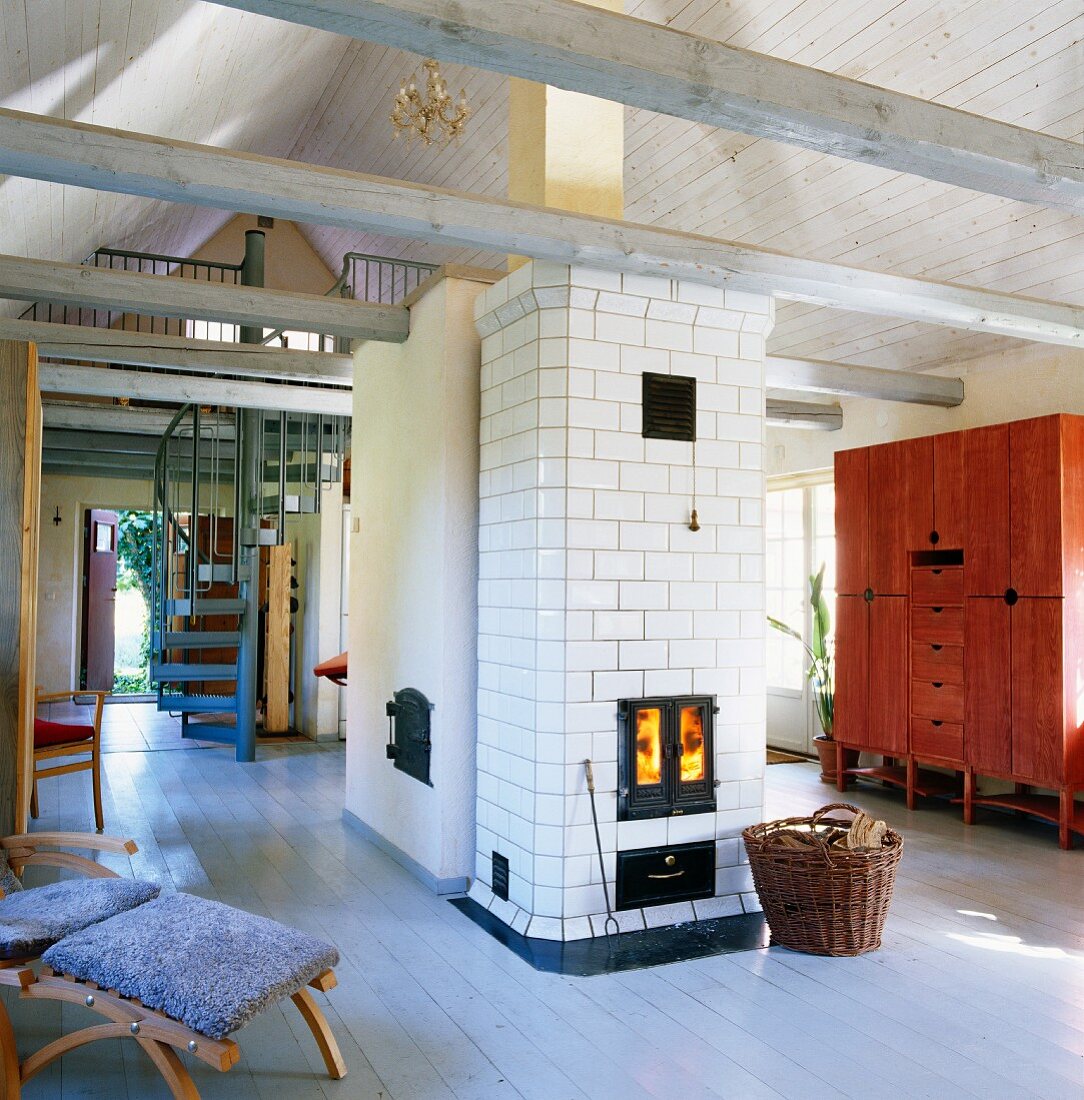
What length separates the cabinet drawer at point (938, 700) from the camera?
541cm

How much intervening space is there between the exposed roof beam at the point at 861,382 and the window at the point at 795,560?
1.54 meters

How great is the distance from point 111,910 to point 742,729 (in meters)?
2.37

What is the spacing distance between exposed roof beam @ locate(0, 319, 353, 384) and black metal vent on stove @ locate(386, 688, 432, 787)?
7.16 feet

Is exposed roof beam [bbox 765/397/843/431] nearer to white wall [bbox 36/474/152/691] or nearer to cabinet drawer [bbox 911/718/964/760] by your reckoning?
cabinet drawer [bbox 911/718/964/760]

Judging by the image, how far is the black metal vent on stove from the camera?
168 inches

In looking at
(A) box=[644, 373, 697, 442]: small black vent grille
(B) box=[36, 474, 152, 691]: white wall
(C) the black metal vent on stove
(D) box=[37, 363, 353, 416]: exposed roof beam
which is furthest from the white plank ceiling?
(B) box=[36, 474, 152, 691]: white wall

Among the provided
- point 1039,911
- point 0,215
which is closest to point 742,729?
point 1039,911

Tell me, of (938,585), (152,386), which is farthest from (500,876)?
(152,386)

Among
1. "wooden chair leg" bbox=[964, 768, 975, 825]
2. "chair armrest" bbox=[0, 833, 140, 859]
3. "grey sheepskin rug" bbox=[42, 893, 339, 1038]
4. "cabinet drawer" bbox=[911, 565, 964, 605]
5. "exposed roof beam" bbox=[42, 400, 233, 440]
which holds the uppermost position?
"exposed roof beam" bbox=[42, 400, 233, 440]

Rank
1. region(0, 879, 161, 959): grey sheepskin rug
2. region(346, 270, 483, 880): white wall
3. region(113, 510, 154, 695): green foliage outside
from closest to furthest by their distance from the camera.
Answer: region(0, 879, 161, 959): grey sheepskin rug < region(346, 270, 483, 880): white wall < region(113, 510, 154, 695): green foliage outside

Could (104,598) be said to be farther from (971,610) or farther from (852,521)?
(971,610)

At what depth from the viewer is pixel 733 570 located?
156 inches

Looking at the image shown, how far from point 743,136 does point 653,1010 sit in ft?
14.9

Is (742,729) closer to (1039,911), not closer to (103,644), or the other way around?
(1039,911)
